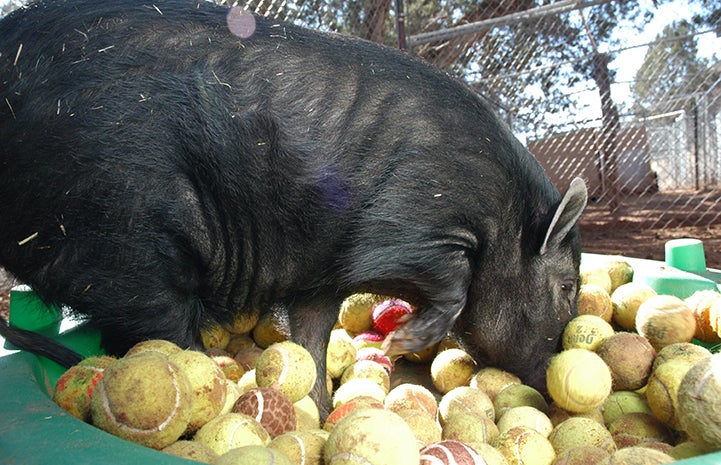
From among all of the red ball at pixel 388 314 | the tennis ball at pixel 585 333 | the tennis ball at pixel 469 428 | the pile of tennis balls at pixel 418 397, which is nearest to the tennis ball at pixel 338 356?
the pile of tennis balls at pixel 418 397

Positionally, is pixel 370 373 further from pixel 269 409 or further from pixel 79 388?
pixel 79 388

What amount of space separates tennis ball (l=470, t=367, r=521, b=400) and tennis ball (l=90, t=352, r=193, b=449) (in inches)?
69.8

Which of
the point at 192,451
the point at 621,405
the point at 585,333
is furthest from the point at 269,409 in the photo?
the point at 585,333

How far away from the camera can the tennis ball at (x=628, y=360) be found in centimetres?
306

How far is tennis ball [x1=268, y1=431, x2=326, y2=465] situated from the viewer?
6.69 ft

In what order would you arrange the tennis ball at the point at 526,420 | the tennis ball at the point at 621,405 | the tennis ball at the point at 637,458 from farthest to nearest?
1. the tennis ball at the point at 621,405
2. the tennis ball at the point at 526,420
3. the tennis ball at the point at 637,458

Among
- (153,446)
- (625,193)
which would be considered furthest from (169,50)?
(625,193)

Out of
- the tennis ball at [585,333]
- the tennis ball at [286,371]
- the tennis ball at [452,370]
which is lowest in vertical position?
the tennis ball at [286,371]

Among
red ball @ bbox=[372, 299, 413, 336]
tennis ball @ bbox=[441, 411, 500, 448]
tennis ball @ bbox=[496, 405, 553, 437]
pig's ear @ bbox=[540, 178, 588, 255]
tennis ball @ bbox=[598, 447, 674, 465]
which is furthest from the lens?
red ball @ bbox=[372, 299, 413, 336]

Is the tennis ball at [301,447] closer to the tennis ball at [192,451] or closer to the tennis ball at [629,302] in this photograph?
the tennis ball at [192,451]

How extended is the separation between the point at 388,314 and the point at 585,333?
1307 millimetres

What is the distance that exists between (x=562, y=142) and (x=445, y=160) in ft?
34.3

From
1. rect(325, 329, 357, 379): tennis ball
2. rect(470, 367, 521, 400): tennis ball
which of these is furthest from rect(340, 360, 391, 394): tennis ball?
rect(470, 367, 521, 400): tennis ball

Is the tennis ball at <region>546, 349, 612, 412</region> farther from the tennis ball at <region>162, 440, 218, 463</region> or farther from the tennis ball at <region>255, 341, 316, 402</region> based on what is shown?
the tennis ball at <region>162, 440, 218, 463</region>
